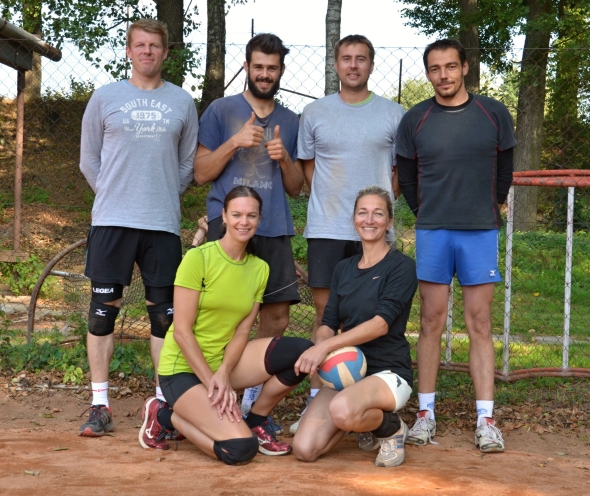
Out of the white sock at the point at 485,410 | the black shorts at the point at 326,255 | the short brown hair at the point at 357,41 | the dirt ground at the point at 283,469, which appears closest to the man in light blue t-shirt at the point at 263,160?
the black shorts at the point at 326,255

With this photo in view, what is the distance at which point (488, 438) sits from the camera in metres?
4.57

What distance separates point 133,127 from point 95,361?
148 cm

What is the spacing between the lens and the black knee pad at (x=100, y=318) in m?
4.75

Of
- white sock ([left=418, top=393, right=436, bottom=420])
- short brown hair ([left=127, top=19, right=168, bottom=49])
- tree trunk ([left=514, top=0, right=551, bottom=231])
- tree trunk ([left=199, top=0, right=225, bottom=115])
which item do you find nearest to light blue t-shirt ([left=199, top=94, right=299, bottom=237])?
short brown hair ([left=127, top=19, right=168, bottom=49])

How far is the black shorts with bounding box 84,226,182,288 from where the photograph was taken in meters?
4.64

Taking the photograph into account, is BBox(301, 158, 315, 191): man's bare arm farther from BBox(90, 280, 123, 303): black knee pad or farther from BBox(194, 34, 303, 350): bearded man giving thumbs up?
BBox(90, 280, 123, 303): black knee pad

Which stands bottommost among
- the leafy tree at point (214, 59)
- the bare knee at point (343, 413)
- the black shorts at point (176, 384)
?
the bare knee at point (343, 413)

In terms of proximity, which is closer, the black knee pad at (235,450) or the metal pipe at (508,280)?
the black knee pad at (235,450)

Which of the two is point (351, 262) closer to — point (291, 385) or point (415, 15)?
point (291, 385)

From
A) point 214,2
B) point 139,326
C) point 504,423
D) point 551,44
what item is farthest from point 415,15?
point 504,423

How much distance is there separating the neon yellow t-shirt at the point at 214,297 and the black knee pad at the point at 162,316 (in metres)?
0.24

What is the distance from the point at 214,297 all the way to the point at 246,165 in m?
0.87

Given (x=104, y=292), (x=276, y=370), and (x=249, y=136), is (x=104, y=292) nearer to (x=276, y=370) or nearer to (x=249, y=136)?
(x=276, y=370)

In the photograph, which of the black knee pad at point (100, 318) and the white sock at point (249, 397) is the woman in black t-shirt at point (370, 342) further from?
the black knee pad at point (100, 318)
